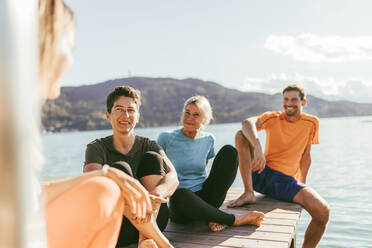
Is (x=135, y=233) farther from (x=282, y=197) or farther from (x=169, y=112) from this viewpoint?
(x=169, y=112)

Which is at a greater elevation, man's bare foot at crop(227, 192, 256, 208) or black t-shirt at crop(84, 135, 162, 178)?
black t-shirt at crop(84, 135, 162, 178)

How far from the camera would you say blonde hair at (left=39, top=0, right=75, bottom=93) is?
72 cm

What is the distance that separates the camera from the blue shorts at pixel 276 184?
13.0 ft

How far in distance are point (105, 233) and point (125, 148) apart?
139 cm

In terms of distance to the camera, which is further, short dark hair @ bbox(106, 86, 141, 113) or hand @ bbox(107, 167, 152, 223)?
short dark hair @ bbox(106, 86, 141, 113)

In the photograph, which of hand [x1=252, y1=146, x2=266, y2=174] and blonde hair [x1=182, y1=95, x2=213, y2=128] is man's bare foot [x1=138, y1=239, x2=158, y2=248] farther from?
hand [x1=252, y1=146, x2=266, y2=174]

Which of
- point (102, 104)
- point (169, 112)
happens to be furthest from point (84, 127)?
point (169, 112)

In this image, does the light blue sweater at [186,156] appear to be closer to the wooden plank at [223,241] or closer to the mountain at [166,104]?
the wooden plank at [223,241]

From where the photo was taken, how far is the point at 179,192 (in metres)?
2.95

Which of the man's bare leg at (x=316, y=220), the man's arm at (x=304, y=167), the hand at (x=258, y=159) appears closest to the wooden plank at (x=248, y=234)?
the man's bare leg at (x=316, y=220)

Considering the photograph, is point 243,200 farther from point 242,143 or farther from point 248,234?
point 248,234

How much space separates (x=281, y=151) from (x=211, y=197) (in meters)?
1.36

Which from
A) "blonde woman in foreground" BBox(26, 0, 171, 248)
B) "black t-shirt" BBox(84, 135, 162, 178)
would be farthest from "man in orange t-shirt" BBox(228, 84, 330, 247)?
"blonde woman in foreground" BBox(26, 0, 171, 248)

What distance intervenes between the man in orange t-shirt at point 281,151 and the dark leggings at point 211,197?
2.32 feet
